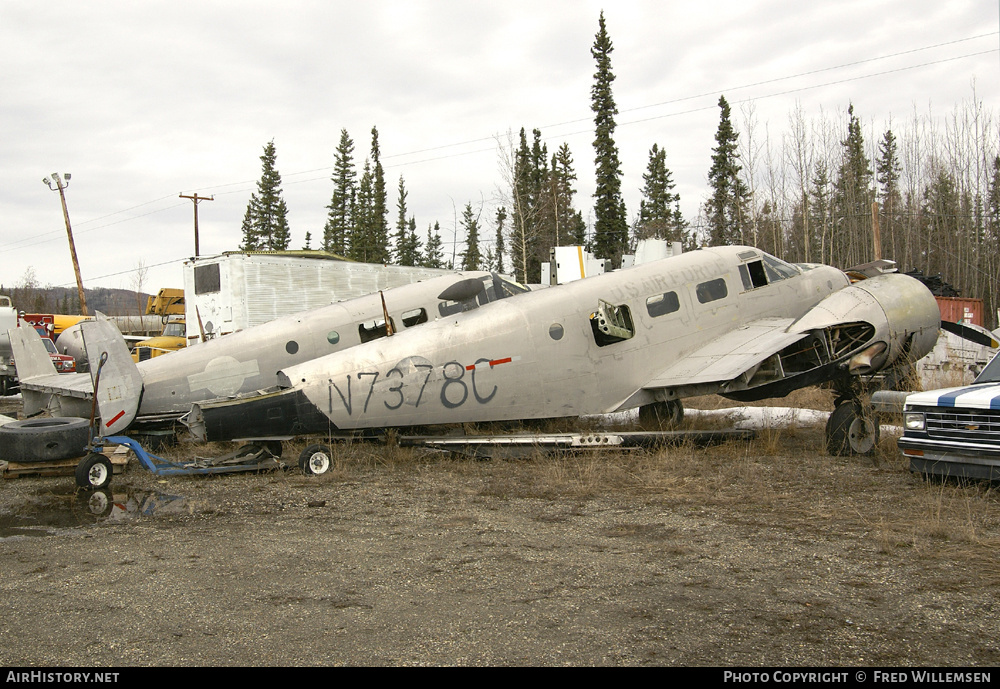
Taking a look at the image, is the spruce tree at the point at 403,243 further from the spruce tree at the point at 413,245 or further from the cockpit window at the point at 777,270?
the cockpit window at the point at 777,270

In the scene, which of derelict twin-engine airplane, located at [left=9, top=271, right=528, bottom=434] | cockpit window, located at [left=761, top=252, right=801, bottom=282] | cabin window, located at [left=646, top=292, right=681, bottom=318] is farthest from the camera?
cockpit window, located at [left=761, top=252, right=801, bottom=282]

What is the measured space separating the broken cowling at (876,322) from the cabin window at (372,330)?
7.37 m

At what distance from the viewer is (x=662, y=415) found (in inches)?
571

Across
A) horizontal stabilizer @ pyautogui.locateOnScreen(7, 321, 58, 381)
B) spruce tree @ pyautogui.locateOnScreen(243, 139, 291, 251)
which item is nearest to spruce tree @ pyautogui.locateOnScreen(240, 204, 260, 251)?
spruce tree @ pyautogui.locateOnScreen(243, 139, 291, 251)

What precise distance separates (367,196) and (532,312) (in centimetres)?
Answer: 6612

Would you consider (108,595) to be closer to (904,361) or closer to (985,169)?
(904,361)

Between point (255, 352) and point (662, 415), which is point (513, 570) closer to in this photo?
point (255, 352)

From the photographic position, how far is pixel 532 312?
11.2 m

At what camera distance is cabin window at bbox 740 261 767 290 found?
12656mm

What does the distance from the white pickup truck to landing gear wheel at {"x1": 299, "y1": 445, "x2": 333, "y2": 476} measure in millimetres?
8026

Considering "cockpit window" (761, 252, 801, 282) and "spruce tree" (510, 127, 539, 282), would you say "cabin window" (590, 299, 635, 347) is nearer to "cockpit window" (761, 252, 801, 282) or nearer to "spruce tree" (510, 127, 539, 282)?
"cockpit window" (761, 252, 801, 282)

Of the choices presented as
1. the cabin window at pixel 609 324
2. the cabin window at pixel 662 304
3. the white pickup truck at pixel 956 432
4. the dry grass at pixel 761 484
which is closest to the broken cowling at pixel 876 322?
the dry grass at pixel 761 484

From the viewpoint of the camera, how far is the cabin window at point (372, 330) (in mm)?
13109

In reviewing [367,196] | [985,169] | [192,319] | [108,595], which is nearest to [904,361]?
[108,595]
